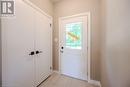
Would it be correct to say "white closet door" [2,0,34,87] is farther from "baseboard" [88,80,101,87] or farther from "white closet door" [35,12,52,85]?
"baseboard" [88,80,101,87]

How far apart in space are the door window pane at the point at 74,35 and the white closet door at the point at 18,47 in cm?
126

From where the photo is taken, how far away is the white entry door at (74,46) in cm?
265

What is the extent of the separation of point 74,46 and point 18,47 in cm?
169

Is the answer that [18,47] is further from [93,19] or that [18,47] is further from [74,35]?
[93,19]

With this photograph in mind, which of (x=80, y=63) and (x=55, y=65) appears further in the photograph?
(x=55, y=65)

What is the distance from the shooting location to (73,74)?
2.88 meters

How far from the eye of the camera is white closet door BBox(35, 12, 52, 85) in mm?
2303

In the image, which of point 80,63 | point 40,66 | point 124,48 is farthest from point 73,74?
point 124,48

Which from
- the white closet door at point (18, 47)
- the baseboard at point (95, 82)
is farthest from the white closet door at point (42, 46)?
the baseboard at point (95, 82)

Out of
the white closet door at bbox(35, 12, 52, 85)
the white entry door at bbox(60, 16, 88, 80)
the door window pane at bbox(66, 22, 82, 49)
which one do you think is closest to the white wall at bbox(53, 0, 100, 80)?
the white entry door at bbox(60, 16, 88, 80)

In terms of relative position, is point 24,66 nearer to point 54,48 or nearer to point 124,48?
point 54,48

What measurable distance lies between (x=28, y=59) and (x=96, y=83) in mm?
1961

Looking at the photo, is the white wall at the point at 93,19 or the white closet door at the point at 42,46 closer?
the white closet door at the point at 42,46

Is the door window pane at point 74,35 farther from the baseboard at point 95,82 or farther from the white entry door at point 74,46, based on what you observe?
the baseboard at point 95,82
